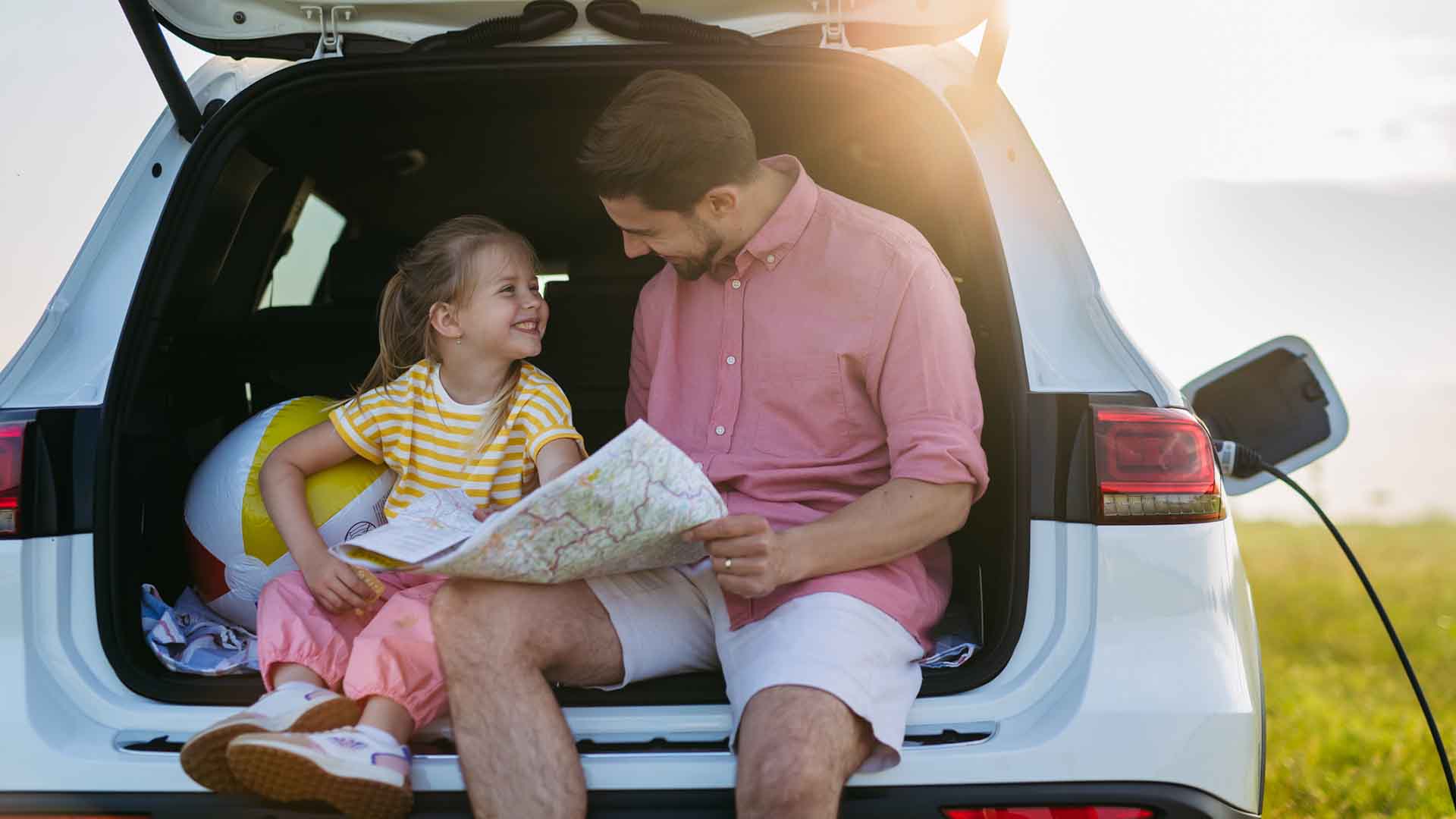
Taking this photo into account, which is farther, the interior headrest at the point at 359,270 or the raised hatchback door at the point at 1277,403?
the interior headrest at the point at 359,270

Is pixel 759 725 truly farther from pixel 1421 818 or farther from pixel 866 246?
pixel 1421 818

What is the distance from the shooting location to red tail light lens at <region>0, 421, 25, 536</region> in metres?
1.71

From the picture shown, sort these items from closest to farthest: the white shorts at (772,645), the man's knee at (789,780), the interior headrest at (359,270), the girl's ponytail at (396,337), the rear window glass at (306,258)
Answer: the man's knee at (789,780) < the white shorts at (772,645) < the girl's ponytail at (396,337) < the interior headrest at (359,270) < the rear window glass at (306,258)

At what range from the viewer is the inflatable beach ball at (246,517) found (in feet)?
6.82

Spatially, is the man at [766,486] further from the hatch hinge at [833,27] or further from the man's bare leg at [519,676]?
the hatch hinge at [833,27]

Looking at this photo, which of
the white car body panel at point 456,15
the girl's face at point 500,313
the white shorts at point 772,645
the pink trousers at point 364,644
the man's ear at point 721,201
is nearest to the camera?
the white shorts at point 772,645

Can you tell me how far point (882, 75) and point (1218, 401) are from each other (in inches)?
38.1

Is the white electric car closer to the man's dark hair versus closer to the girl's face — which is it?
the man's dark hair

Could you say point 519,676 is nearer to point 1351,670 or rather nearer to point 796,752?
Answer: point 796,752

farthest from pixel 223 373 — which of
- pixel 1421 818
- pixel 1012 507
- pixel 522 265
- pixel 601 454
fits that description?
pixel 1421 818

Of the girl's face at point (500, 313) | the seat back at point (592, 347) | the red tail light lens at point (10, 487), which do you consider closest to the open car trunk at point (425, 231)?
the seat back at point (592, 347)

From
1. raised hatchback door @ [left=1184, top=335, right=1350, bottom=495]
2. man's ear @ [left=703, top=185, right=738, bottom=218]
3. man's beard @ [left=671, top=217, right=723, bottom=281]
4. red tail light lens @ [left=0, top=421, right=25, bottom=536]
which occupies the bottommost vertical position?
red tail light lens @ [left=0, top=421, right=25, bottom=536]

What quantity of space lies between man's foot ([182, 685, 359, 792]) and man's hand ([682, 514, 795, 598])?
1.71 ft

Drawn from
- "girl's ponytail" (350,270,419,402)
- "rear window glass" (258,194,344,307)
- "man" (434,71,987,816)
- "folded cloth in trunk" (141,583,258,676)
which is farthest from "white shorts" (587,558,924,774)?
"rear window glass" (258,194,344,307)
